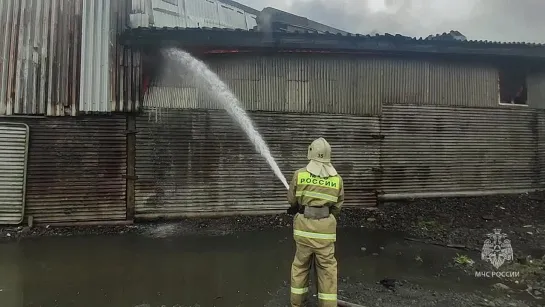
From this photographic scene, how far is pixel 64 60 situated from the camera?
25.3 ft

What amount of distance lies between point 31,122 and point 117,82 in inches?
69.4

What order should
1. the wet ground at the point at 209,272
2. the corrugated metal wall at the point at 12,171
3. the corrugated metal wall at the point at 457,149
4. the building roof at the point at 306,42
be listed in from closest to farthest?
1. the wet ground at the point at 209,272
2. the corrugated metal wall at the point at 12,171
3. the building roof at the point at 306,42
4. the corrugated metal wall at the point at 457,149

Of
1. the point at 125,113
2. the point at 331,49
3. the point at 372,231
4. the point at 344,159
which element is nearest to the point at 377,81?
the point at 331,49

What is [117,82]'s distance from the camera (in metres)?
7.82

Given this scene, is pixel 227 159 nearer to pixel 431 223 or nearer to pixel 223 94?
pixel 223 94

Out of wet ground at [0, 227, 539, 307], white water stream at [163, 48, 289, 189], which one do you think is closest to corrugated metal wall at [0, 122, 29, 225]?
wet ground at [0, 227, 539, 307]

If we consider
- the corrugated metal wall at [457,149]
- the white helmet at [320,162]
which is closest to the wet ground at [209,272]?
the white helmet at [320,162]

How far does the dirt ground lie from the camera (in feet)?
16.0

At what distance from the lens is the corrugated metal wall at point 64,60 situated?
298 inches

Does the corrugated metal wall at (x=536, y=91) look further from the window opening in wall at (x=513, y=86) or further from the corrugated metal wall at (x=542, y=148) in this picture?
the corrugated metal wall at (x=542, y=148)

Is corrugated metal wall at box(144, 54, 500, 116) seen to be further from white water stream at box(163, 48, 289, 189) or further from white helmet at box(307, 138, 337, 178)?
white helmet at box(307, 138, 337, 178)

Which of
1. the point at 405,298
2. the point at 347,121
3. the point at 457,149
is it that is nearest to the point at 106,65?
the point at 347,121

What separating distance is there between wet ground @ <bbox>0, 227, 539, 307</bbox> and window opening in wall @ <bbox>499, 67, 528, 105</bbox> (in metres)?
5.59

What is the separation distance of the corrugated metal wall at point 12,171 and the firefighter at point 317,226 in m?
5.82
